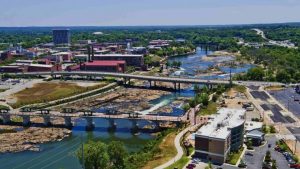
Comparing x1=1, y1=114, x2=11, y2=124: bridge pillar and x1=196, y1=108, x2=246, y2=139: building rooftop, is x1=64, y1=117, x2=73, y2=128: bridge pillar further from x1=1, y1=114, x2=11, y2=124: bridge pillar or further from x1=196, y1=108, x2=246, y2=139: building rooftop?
x1=196, y1=108, x2=246, y2=139: building rooftop

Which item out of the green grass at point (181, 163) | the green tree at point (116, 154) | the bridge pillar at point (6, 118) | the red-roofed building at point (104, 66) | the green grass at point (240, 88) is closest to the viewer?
the green tree at point (116, 154)

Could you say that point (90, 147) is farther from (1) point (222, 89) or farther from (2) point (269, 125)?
(1) point (222, 89)

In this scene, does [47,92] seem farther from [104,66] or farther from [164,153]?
[164,153]

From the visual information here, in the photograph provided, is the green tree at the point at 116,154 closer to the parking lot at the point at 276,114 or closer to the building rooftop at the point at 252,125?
the building rooftop at the point at 252,125

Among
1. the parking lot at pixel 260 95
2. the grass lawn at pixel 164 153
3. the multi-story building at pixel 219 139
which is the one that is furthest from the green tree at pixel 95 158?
the parking lot at pixel 260 95

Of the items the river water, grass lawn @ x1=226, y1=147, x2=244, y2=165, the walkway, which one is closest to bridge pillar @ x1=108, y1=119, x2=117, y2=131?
the river water
